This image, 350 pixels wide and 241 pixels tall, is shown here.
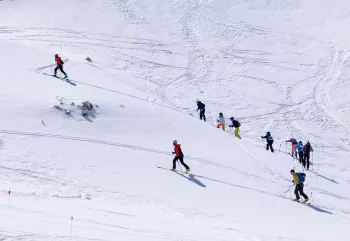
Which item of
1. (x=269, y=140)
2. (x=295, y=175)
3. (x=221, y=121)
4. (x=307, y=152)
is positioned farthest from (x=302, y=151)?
(x=295, y=175)

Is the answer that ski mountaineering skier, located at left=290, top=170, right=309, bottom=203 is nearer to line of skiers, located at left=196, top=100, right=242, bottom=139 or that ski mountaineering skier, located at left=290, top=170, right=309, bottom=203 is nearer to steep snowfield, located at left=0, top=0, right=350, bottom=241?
steep snowfield, located at left=0, top=0, right=350, bottom=241

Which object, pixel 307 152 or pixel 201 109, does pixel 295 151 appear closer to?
pixel 307 152

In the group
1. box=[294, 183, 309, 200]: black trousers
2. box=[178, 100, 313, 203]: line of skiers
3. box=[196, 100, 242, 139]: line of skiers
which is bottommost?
box=[294, 183, 309, 200]: black trousers

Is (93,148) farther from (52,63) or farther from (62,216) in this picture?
(52,63)

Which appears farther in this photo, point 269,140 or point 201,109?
point 201,109

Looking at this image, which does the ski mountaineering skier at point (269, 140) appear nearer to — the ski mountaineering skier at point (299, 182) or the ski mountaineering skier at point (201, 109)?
the ski mountaineering skier at point (201, 109)

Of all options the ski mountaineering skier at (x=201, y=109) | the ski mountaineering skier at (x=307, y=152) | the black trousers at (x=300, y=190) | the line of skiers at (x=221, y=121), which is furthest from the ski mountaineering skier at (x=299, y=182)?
the ski mountaineering skier at (x=201, y=109)

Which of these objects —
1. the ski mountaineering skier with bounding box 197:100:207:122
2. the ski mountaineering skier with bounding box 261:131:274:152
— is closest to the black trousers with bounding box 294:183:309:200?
the ski mountaineering skier with bounding box 261:131:274:152

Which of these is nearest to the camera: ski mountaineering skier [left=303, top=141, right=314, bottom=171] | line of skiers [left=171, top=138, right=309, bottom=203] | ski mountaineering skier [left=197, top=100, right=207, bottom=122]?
line of skiers [left=171, top=138, right=309, bottom=203]

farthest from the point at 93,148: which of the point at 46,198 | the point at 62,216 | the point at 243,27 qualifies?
the point at 243,27
